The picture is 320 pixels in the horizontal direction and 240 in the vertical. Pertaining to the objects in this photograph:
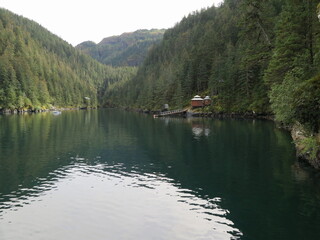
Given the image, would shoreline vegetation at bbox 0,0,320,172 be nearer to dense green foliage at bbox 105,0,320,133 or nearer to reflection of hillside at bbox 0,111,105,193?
dense green foliage at bbox 105,0,320,133

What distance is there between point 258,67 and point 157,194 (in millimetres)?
85645

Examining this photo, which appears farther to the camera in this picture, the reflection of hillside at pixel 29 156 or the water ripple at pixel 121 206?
the reflection of hillside at pixel 29 156

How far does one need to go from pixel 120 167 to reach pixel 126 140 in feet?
64.7

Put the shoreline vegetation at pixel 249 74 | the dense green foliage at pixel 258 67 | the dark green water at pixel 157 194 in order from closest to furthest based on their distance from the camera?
1. the dark green water at pixel 157 194
2. the shoreline vegetation at pixel 249 74
3. the dense green foliage at pixel 258 67

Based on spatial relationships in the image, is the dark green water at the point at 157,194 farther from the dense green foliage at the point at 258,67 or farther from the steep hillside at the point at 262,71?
the dense green foliage at the point at 258,67

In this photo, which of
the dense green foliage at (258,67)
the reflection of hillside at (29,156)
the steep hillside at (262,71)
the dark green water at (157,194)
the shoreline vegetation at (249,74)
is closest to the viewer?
the dark green water at (157,194)

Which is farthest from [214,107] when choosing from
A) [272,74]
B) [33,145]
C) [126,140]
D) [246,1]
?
[33,145]

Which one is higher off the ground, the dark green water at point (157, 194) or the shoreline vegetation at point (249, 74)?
the shoreline vegetation at point (249, 74)

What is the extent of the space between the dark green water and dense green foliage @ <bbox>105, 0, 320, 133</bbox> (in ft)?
25.0

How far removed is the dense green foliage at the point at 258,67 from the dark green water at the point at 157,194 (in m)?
7.62

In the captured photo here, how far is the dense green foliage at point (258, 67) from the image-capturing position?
37844 millimetres

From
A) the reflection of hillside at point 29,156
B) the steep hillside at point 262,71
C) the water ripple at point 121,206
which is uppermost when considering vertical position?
the steep hillside at point 262,71

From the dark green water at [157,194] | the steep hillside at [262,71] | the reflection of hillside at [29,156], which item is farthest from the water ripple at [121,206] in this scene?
the steep hillside at [262,71]

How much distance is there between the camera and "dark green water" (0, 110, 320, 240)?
16.1 meters
